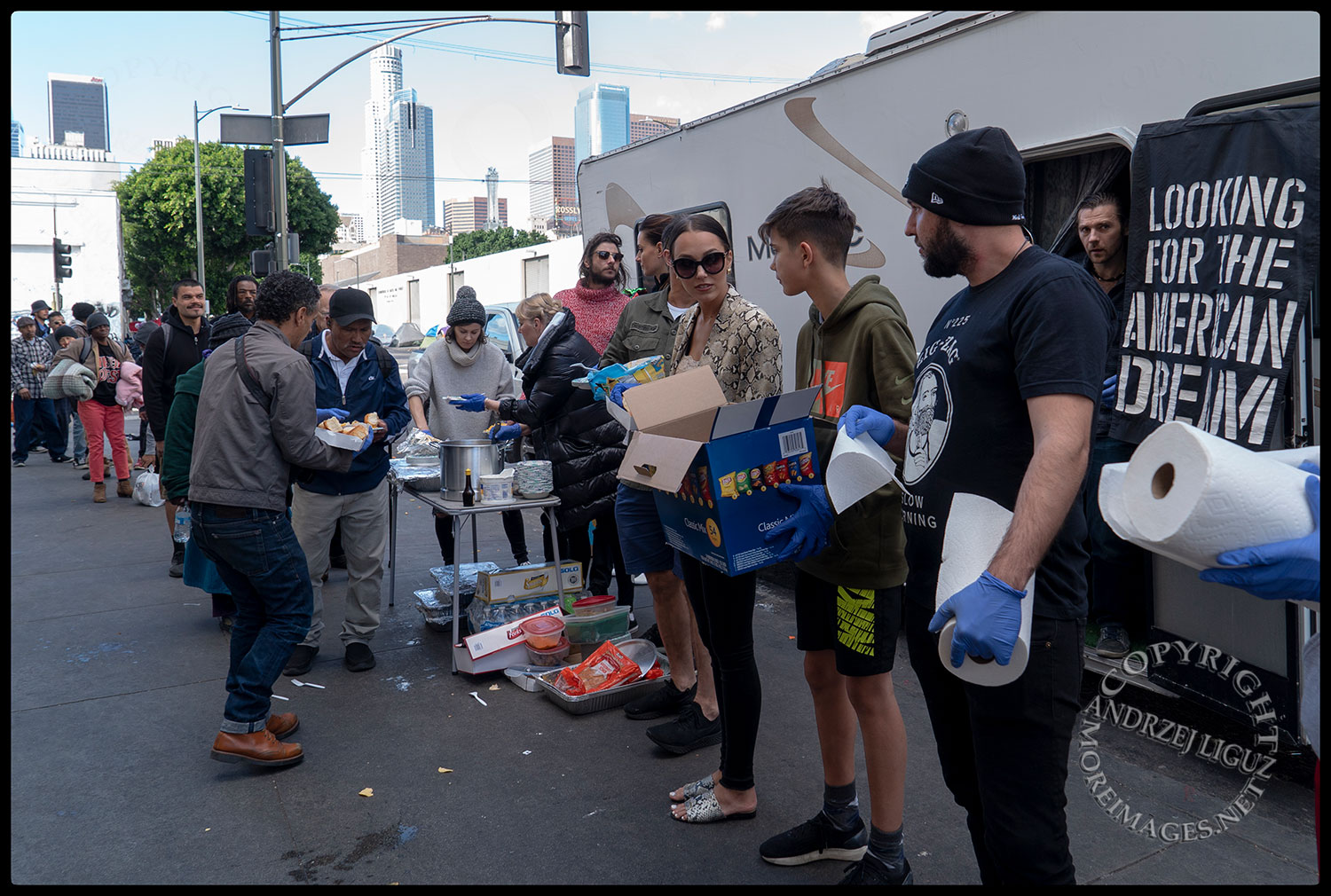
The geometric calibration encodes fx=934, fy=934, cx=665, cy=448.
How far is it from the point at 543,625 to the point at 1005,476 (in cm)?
331

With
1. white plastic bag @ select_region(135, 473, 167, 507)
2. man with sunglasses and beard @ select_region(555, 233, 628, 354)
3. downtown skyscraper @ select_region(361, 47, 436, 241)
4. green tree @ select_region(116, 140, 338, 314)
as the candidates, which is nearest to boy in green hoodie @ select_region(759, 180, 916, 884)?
man with sunglasses and beard @ select_region(555, 233, 628, 354)

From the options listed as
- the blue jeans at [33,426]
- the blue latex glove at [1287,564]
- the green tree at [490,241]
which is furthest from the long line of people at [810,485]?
the green tree at [490,241]

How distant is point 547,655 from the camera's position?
4770 millimetres

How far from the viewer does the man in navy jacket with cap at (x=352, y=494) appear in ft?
15.8

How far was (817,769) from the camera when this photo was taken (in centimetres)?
368

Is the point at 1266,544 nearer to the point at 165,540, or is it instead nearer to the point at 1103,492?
the point at 1103,492

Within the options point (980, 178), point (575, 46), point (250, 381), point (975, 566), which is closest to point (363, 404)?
point (250, 381)

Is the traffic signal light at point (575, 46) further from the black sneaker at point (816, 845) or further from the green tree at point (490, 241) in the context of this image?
the green tree at point (490, 241)

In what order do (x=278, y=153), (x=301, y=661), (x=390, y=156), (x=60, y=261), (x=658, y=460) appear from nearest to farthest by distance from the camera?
(x=658, y=460)
(x=301, y=661)
(x=278, y=153)
(x=60, y=261)
(x=390, y=156)

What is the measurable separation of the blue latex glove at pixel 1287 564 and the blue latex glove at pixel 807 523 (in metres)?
1.26

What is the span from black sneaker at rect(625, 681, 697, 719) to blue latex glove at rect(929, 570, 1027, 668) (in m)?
2.61

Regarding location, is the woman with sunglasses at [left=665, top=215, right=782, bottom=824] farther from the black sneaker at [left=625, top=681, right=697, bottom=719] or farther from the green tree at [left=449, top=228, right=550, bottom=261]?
the green tree at [left=449, top=228, right=550, bottom=261]

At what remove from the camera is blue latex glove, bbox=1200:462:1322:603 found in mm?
1330

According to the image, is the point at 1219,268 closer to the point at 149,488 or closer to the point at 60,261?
the point at 149,488
